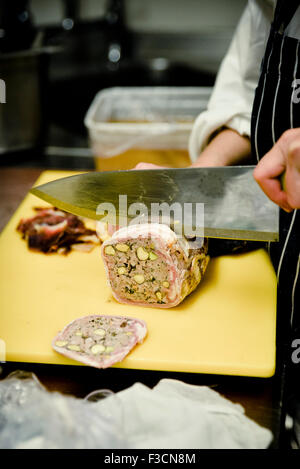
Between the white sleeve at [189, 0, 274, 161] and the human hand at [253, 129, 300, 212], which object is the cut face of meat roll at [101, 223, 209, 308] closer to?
the human hand at [253, 129, 300, 212]

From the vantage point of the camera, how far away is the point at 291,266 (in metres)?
1.54

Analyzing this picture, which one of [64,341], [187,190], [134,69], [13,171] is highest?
[134,69]

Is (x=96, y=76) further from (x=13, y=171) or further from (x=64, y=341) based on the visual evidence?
(x=64, y=341)

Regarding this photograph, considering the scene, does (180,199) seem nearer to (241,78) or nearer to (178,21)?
(241,78)

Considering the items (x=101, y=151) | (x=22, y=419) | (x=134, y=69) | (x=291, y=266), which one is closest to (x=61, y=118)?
(x=134, y=69)

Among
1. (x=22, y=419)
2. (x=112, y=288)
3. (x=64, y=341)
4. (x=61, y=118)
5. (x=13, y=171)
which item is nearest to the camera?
(x=22, y=419)

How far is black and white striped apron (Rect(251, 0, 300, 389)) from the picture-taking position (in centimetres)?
151

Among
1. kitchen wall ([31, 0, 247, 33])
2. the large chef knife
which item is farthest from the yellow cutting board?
kitchen wall ([31, 0, 247, 33])

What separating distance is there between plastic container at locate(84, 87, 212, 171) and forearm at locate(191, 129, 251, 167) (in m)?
0.56

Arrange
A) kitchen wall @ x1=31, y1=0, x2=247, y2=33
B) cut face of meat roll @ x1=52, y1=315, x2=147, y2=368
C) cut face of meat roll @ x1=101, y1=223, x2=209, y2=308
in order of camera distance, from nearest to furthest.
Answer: cut face of meat roll @ x1=52, y1=315, x2=147, y2=368, cut face of meat roll @ x1=101, y1=223, x2=209, y2=308, kitchen wall @ x1=31, y1=0, x2=247, y2=33

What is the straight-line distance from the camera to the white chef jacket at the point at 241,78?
71.9 inches

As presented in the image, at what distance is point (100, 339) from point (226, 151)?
91cm

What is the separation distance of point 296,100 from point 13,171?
1.48 metres

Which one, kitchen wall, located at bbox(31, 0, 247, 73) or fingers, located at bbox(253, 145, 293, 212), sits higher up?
kitchen wall, located at bbox(31, 0, 247, 73)
